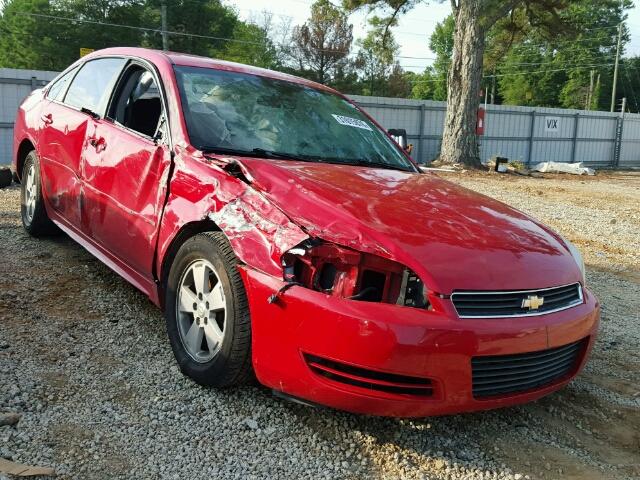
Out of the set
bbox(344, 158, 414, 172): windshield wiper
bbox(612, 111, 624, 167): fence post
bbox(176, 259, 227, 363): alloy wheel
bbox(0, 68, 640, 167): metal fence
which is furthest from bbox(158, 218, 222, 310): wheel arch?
bbox(612, 111, 624, 167): fence post

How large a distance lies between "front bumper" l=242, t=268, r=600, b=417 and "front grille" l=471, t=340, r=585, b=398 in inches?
1.5

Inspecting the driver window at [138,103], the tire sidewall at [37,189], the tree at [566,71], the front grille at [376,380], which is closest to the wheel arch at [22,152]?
the tire sidewall at [37,189]

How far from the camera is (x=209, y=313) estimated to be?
113 inches

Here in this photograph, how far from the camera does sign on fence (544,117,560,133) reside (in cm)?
2411

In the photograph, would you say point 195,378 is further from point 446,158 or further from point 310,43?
point 310,43

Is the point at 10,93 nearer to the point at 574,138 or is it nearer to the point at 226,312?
the point at 226,312

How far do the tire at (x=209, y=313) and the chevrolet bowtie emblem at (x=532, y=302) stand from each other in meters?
1.16

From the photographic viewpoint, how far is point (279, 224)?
8.54ft

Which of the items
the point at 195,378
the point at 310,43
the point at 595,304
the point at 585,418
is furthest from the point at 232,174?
the point at 310,43

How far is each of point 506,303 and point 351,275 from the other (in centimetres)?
64

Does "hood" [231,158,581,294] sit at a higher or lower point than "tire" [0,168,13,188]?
higher

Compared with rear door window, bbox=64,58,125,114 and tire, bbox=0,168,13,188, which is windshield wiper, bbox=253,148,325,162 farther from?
tire, bbox=0,168,13,188

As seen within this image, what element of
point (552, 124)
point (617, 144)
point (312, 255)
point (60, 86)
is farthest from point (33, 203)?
point (617, 144)

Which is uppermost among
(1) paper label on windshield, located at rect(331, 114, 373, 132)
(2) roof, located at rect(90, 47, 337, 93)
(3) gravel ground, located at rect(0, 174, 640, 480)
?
(2) roof, located at rect(90, 47, 337, 93)
